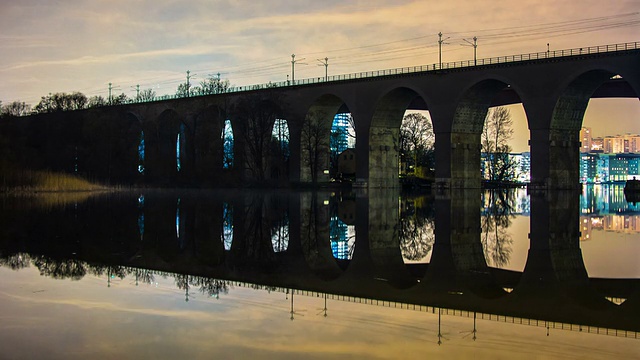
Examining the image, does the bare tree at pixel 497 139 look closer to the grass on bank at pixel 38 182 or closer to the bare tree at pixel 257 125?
the bare tree at pixel 257 125

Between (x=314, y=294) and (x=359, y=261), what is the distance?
12.3ft

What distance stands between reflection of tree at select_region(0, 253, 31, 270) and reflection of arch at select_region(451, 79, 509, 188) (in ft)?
165

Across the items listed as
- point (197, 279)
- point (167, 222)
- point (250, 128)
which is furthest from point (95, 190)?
point (197, 279)

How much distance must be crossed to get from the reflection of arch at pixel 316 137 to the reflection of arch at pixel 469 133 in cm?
1530

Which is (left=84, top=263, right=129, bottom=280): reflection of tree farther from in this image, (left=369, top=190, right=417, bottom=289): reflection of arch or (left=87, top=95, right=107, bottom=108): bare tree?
(left=87, top=95, right=107, bottom=108): bare tree

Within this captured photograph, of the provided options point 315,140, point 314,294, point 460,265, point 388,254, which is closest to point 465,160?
point 315,140

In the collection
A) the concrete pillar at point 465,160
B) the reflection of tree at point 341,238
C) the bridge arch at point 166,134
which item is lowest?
the reflection of tree at point 341,238

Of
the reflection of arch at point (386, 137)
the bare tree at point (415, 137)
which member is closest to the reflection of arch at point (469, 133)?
the reflection of arch at point (386, 137)

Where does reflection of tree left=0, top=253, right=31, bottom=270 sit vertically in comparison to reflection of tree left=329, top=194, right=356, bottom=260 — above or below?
below

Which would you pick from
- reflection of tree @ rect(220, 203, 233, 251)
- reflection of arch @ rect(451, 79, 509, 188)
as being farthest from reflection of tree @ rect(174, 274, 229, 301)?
reflection of arch @ rect(451, 79, 509, 188)

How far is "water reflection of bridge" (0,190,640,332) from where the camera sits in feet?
29.3

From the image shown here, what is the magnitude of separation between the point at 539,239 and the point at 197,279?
976cm

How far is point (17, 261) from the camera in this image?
489 inches

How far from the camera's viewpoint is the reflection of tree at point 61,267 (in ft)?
35.4
